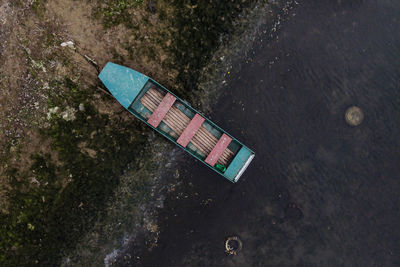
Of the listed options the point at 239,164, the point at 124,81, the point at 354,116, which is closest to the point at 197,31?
the point at 124,81

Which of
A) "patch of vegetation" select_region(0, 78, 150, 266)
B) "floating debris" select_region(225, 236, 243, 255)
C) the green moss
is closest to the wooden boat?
"patch of vegetation" select_region(0, 78, 150, 266)

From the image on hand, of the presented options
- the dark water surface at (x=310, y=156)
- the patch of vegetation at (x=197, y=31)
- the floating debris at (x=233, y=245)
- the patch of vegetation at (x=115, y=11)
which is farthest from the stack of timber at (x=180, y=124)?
the floating debris at (x=233, y=245)

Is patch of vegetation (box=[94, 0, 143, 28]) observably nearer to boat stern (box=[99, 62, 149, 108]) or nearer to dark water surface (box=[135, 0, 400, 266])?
boat stern (box=[99, 62, 149, 108])

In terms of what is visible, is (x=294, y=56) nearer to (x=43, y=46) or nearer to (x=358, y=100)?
(x=358, y=100)

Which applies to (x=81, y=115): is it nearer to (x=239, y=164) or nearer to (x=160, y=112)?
(x=160, y=112)

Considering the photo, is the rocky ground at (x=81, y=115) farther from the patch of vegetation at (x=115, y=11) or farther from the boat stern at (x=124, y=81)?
the boat stern at (x=124, y=81)
